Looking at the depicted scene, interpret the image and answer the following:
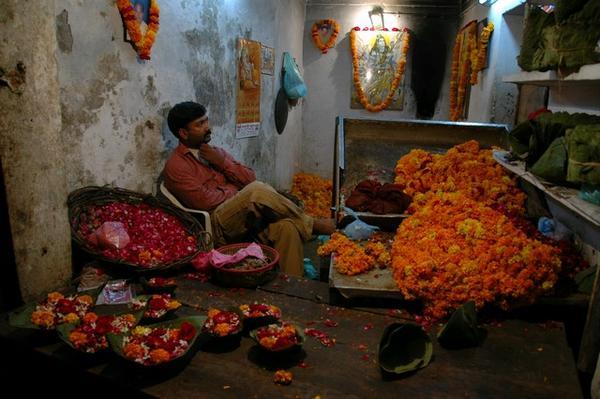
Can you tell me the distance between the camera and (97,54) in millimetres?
3490

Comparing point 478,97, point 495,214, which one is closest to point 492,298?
point 495,214

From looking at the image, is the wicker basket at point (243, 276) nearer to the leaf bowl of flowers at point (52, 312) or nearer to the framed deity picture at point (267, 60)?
the leaf bowl of flowers at point (52, 312)

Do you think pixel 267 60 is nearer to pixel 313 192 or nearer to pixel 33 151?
pixel 313 192

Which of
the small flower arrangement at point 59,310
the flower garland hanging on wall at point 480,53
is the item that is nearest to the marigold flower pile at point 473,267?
the small flower arrangement at point 59,310

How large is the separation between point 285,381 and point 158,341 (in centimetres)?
64

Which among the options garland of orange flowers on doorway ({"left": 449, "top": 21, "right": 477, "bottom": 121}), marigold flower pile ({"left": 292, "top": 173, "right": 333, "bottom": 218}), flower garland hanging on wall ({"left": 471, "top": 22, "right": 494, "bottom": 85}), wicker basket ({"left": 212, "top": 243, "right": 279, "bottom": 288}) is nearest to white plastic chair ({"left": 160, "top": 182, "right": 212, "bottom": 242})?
wicker basket ({"left": 212, "top": 243, "right": 279, "bottom": 288})

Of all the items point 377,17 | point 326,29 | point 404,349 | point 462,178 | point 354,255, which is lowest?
point 404,349

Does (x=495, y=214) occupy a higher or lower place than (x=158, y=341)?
higher

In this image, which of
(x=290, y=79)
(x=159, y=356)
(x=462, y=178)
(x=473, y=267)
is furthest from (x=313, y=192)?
(x=159, y=356)

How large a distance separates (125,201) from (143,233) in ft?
1.26

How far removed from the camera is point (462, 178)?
4.29m

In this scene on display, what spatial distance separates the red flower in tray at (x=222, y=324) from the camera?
7.72 feet

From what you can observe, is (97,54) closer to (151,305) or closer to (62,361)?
(151,305)

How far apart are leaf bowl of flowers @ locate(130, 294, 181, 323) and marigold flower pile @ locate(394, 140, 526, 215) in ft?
7.69
